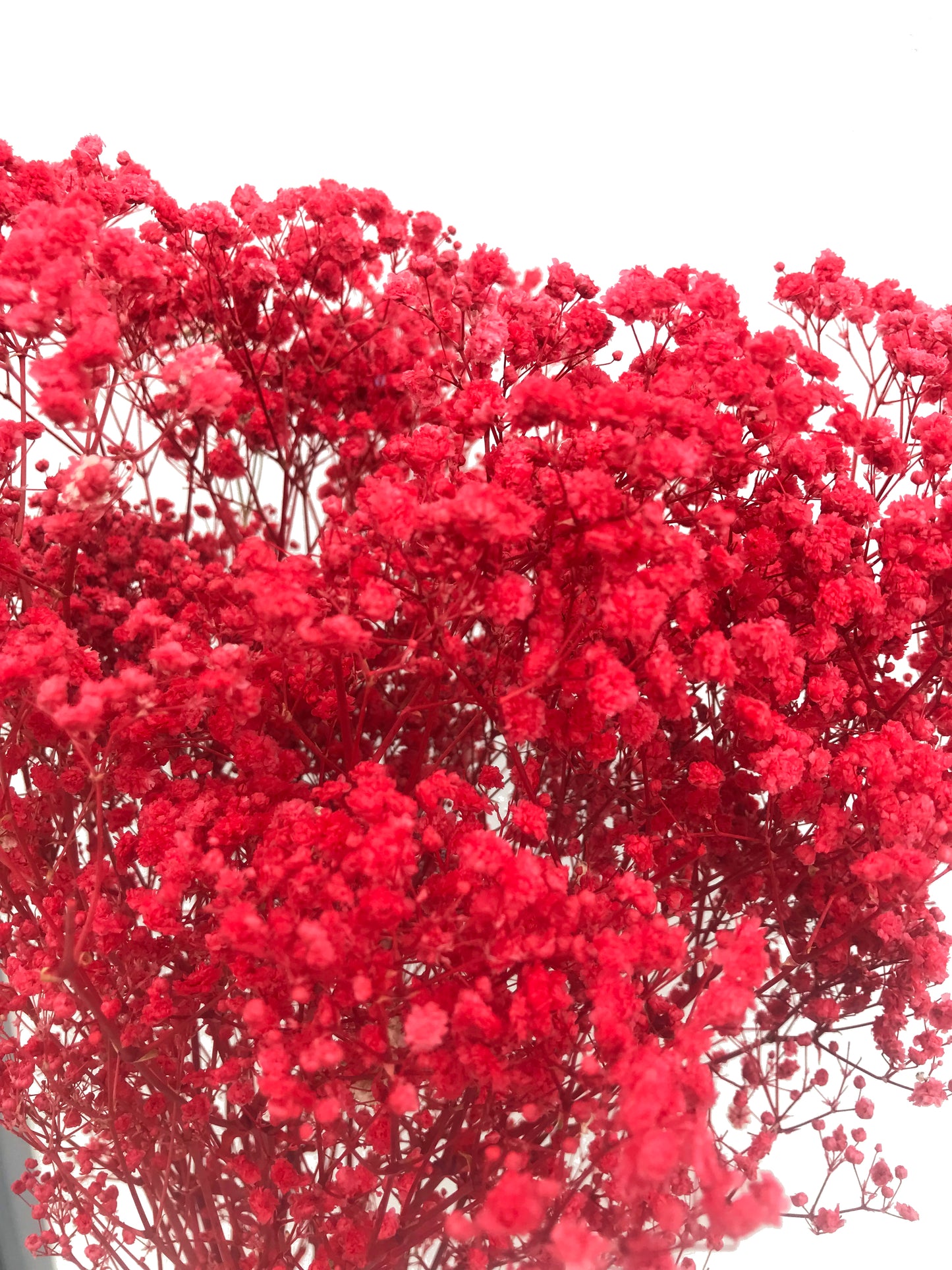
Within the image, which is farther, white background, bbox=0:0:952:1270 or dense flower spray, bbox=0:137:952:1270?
white background, bbox=0:0:952:1270

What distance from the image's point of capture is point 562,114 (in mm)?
1076

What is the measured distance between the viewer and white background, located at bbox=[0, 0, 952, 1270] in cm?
106

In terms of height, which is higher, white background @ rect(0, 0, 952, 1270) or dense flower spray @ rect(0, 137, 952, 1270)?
white background @ rect(0, 0, 952, 1270)

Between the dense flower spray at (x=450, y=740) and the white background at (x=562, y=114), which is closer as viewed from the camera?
the dense flower spray at (x=450, y=740)

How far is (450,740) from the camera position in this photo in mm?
857

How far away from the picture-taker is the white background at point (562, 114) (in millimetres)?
1062

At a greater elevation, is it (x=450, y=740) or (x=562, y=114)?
(x=562, y=114)

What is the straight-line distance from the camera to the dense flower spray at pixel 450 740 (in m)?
0.53

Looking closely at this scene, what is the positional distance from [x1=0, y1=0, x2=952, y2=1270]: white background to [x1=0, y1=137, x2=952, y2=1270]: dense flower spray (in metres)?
0.29

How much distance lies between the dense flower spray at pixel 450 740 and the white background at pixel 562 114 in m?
0.29

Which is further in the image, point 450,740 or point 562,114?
point 562,114

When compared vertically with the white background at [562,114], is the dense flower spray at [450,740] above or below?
below

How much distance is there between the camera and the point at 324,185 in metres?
0.81

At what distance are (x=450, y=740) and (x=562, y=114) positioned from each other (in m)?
0.76
